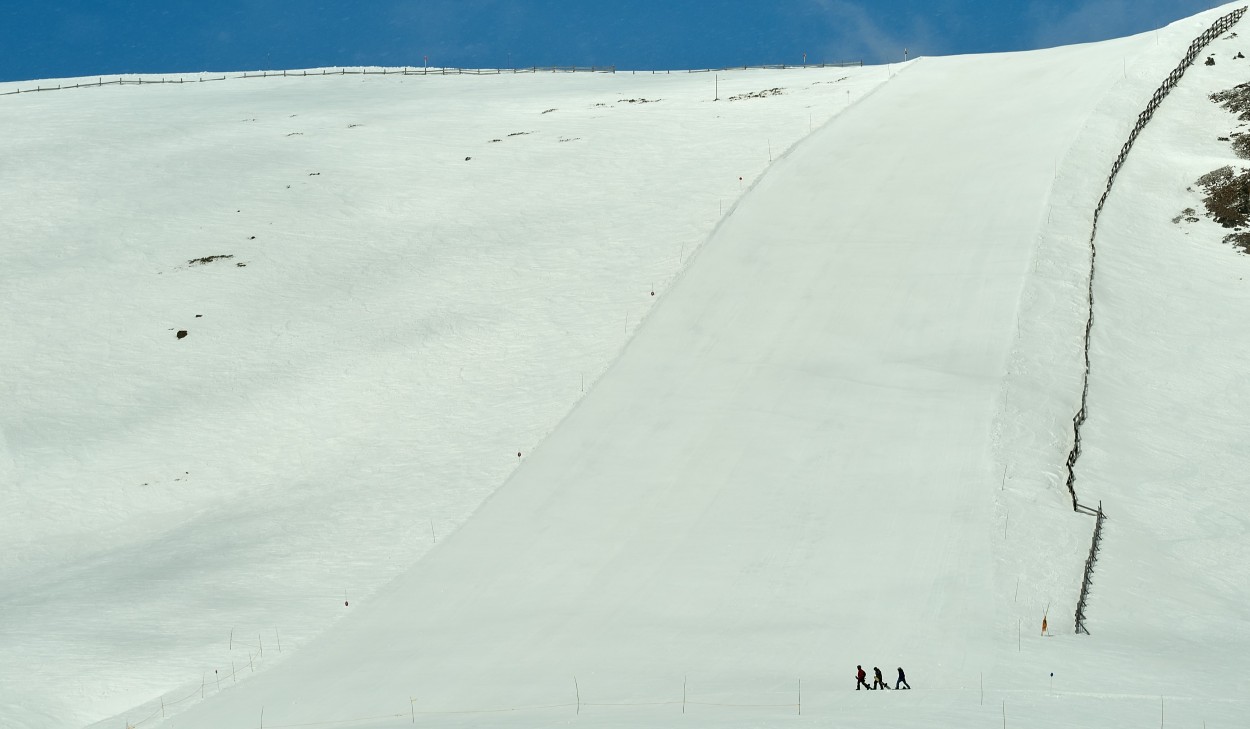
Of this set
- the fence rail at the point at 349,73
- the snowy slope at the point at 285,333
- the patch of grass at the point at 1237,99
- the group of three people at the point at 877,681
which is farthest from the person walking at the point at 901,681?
the fence rail at the point at 349,73

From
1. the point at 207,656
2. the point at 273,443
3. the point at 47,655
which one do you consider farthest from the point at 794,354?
the point at 47,655

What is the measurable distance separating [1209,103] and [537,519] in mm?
38087

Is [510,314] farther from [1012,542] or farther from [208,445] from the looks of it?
[1012,542]

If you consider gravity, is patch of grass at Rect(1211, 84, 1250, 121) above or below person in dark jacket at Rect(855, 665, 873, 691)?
above

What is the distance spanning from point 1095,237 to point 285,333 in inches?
1081

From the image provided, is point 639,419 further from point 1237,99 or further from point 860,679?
point 1237,99

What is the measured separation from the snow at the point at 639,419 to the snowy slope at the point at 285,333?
18 centimetres

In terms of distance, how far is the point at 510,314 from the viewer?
43.8 m

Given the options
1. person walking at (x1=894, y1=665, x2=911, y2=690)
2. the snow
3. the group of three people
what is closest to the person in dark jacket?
the group of three people

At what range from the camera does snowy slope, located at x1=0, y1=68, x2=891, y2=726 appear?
30453mm

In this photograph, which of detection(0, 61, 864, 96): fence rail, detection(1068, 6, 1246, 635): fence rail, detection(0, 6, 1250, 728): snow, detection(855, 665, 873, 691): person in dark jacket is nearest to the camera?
detection(855, 665, 873, 691): person in dark jacket

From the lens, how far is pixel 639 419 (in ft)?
114

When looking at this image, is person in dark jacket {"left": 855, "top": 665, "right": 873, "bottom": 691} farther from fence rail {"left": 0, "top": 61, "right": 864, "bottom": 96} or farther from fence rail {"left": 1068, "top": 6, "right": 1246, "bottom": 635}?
fence rail {"left": 0, "top": 61, "right": 864, "bottom": 96}

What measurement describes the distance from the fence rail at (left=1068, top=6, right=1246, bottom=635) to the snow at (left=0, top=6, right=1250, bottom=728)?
34 centimetres
